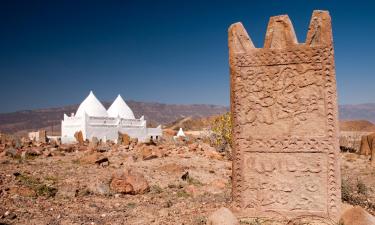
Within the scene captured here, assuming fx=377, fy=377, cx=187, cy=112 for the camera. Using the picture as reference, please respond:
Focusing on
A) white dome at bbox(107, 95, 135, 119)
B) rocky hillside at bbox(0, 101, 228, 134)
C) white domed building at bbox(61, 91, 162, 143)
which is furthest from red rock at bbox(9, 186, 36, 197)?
rocky hillside at bbox(0, 101, 228, 134)

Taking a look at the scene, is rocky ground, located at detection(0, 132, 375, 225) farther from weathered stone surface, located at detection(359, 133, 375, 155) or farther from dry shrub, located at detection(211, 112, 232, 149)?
dry shrub, located at detection(211, 112, 232, 149)

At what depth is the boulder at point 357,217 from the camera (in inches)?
171

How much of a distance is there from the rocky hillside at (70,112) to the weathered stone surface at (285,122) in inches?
4004

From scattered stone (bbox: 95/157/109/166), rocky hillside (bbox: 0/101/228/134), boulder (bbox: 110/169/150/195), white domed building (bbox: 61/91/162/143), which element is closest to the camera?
boulder (bbox: 110/169/150/195)

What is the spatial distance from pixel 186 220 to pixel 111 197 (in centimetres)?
214

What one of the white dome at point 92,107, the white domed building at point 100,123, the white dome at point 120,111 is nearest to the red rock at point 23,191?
the white domed building at point 100,123

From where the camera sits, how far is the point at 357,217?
4402mm

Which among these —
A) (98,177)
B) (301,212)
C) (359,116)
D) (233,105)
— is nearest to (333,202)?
(301,212)

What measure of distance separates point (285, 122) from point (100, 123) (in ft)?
81.8

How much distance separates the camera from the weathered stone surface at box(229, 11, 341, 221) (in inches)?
184

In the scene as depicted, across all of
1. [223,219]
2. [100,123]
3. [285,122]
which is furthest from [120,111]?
[223,219]

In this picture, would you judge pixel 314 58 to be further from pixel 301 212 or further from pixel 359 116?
pixel 359 116

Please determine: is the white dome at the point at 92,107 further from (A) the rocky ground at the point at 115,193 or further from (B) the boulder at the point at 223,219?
(B) the boulder at the point at 223,219

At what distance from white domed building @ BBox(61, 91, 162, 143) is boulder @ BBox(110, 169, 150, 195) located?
20369 millimetres
